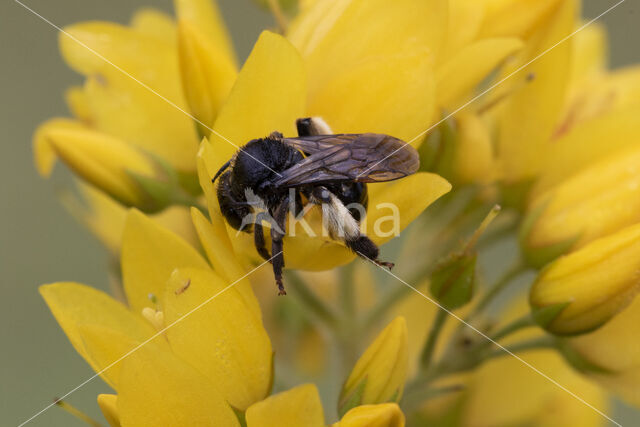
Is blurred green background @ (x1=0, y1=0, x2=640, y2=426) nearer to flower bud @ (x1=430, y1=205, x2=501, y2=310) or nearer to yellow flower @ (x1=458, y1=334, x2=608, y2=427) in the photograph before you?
yellow flower @ (x1=458, y1=334, x2=608, y2=427)

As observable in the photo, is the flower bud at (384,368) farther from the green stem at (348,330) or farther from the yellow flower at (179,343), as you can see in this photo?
the green stem at (348,330)

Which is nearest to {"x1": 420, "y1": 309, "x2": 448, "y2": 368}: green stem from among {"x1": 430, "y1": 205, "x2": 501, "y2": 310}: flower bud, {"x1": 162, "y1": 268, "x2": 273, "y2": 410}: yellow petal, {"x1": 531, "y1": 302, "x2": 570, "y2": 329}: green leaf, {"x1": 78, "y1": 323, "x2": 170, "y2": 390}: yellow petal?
{"x1": 430, "y1": 205, "x2": 501, "y2": 310}: flower bud

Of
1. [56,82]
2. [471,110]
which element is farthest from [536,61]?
[56,82]

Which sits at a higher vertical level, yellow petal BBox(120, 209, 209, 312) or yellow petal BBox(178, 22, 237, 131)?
yellow petal BBox(178, 22, 237, 131)

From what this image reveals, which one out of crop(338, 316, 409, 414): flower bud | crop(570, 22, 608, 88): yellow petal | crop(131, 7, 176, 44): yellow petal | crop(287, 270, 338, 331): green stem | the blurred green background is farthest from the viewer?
the blurred green background

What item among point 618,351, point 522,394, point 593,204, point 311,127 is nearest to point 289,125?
point 311,127

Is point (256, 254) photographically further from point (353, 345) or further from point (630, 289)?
point (630, 289)

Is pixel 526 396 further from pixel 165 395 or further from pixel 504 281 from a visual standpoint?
pixel 165 395
